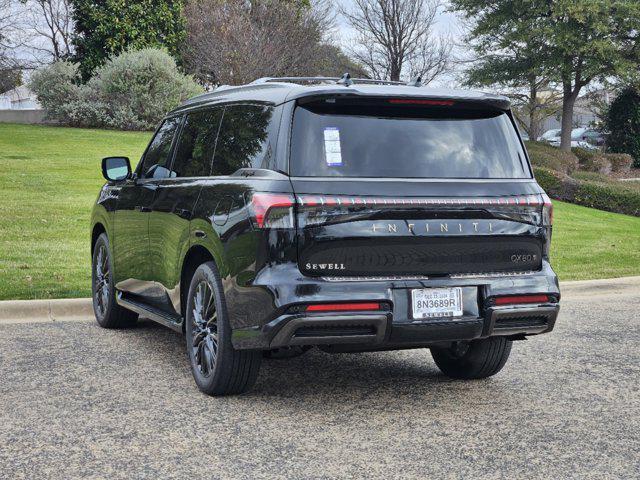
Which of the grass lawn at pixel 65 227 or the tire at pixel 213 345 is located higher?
the tire at pixel 213 345

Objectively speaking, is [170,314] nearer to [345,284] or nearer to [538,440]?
[345,284]

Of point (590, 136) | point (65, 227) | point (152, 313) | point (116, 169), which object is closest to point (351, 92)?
point (152, 313)

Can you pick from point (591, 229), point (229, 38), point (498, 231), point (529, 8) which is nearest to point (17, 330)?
point (498, 231)

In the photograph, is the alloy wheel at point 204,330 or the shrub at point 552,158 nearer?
the alloy wheel at point 204,330

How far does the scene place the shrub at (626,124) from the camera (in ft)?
123

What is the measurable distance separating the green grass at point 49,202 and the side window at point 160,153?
241 centimetres

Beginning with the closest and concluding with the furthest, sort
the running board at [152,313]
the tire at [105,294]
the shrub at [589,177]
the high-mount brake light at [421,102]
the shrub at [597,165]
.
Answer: the high-mount brake light at [421,102]
the running board at [152,313]
the tire at [105,294]
the shrub at [589,177]
the shrub at [597,165]

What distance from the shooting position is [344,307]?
507 centimetres

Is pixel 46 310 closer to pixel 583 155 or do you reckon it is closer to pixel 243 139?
pixel 243 139

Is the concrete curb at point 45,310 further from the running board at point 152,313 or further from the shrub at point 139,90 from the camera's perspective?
the shrub at point 139,90

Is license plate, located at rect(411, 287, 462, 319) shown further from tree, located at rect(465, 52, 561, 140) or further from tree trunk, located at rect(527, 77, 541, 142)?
tree trunk, located at rect(527, 77, 541, 142)

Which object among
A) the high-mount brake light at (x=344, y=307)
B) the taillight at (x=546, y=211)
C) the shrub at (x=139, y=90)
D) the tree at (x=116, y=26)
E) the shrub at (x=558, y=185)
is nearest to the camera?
the high-mount brake light at (x=344, y=307)

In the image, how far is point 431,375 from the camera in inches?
259

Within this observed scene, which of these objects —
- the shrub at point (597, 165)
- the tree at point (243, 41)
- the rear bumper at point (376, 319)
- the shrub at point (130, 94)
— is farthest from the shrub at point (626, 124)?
the rear bumper at point (376, 319)
